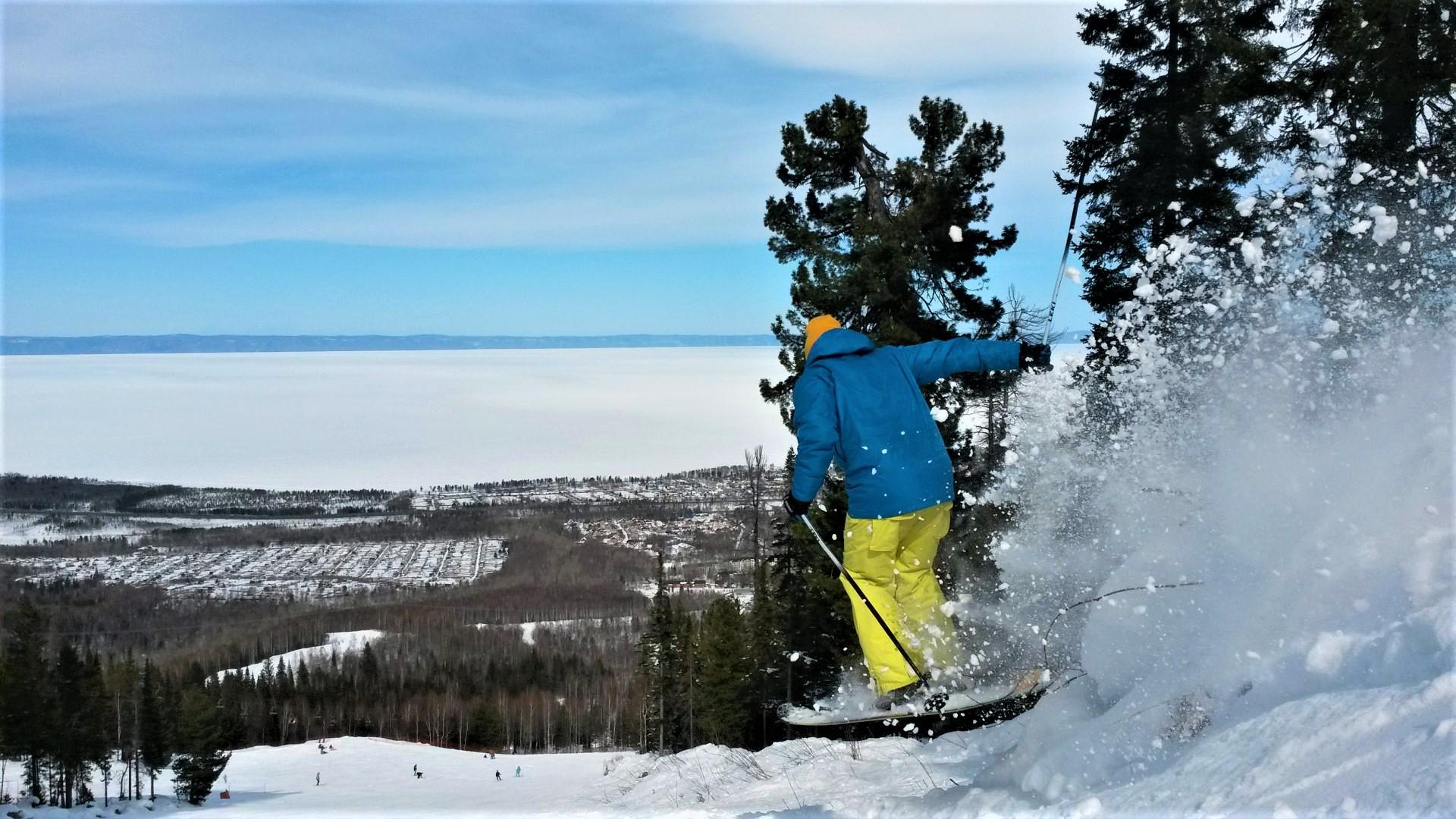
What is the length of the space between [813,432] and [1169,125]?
29.6 feet

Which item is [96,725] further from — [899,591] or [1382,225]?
[1382,225]

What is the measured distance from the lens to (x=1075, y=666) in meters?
5.26

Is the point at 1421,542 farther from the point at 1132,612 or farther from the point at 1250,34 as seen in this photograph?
the point at 1250,34

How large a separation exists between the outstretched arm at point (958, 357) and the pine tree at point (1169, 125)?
6.04 meters

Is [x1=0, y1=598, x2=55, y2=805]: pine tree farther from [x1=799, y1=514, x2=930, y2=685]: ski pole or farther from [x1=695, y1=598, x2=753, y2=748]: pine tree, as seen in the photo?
[x1=799, y1=514, x2=930, y2=685]: ski pole

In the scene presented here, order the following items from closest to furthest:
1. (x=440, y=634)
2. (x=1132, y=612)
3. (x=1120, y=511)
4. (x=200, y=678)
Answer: (x=1132, y=612) → (x=1120, y=511) → (x=200, y=678) → (x=440, y=634)

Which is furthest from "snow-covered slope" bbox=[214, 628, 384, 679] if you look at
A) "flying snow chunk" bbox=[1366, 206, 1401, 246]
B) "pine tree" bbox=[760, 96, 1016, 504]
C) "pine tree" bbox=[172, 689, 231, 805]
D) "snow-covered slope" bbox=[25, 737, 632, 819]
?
"flying snow chunk" bbox=[1366, 206, 1401, 246]

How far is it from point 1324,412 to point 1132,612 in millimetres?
1956

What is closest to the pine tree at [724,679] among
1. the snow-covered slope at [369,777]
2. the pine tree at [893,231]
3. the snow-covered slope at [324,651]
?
the snow-covered slope at [369,777]

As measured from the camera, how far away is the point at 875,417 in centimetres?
548

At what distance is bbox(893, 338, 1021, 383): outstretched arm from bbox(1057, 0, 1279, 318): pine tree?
604 centimetres

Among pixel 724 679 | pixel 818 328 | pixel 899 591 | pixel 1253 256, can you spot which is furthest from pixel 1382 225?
pixel 724 679

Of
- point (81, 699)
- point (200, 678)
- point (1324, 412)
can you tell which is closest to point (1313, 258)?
point (1324, 412)

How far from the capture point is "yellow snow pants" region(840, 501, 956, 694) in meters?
5.61
